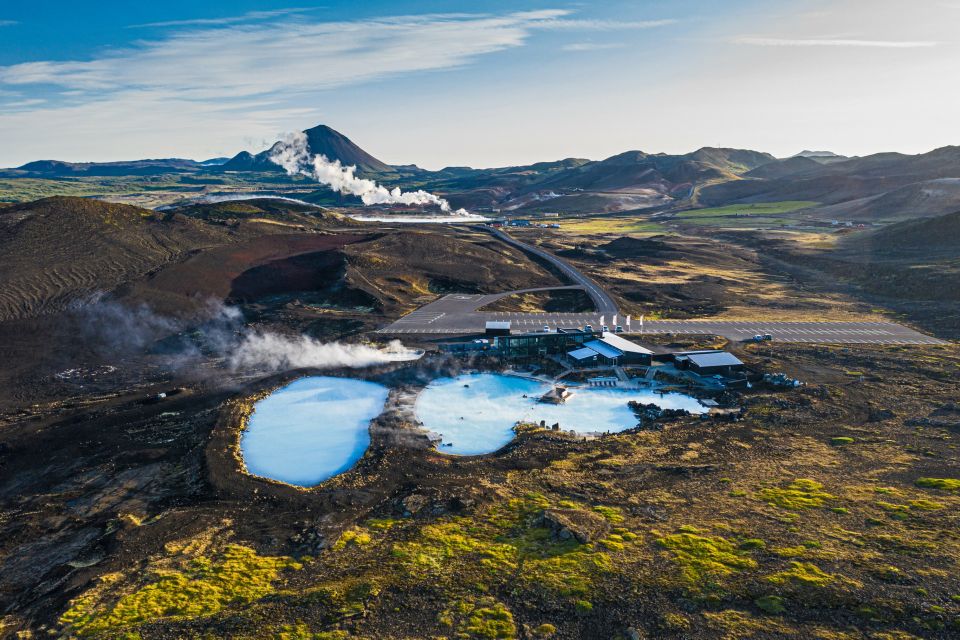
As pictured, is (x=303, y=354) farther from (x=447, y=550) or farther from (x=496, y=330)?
(x=447, y=550)

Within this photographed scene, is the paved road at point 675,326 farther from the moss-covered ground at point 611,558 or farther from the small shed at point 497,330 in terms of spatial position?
the moss-covered ground at point 611,558

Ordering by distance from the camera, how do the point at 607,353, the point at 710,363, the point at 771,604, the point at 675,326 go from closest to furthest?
the point at 771,604, the point at 710,363, the point at 607,353, the point at 675,326

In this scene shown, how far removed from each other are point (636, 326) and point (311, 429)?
5441cm

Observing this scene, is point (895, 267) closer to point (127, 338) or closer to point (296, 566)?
point (296, 566)

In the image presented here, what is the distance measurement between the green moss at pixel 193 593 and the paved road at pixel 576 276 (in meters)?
72.4

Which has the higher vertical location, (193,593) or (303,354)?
(303,354)

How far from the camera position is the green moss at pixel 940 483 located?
39.6m

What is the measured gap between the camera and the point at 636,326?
8550 cm

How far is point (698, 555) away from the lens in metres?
32.1

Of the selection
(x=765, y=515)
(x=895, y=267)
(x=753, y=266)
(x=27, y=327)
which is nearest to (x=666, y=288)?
(x=753, y=266)

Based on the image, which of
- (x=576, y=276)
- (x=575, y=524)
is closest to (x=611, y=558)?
(x=575, y=524)

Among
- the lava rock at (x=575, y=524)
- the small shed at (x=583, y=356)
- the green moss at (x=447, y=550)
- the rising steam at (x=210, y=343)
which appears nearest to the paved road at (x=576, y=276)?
the small shed at (x=583, y=356)

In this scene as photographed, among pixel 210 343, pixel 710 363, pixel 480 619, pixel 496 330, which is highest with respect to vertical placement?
pixel 496 330

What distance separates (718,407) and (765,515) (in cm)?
2073
